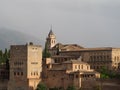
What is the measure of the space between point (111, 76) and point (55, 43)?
29798 millimetres

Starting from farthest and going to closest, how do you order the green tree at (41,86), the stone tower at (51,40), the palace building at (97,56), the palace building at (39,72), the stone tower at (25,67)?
the stone tower at (51,40), the palace building at (97,56), the stone tower at (25,67), the green tree at (41,86), the palace building at (39,72)

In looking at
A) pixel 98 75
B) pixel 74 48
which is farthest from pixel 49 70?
pixel 74 48

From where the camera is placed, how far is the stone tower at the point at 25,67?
78.4 meters

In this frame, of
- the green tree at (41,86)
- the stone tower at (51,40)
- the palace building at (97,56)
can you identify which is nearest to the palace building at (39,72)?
the green tree at (41,86)

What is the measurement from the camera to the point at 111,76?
79562mm

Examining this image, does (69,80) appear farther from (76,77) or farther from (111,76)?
(111,76)

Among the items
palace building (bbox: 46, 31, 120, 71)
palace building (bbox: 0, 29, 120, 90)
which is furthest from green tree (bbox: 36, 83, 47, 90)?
palace building (bbox: 46, 31, 120, 71)

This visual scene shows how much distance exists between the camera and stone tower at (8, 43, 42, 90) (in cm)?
7844

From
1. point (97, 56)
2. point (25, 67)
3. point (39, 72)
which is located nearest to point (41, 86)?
point (39, 72)

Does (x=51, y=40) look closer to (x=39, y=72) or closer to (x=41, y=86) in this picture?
(x=39, y=72)

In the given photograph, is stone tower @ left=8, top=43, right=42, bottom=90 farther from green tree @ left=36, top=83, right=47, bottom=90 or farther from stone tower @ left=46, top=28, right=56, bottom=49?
stone tower @ left=46, top=28, right=56, bottom=49

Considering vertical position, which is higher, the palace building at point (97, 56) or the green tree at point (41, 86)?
the palace building at point (97, 56)

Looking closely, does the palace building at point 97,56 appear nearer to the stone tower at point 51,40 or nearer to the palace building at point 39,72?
the palace building at point 39,72

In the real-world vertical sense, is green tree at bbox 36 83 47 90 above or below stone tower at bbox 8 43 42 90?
below
